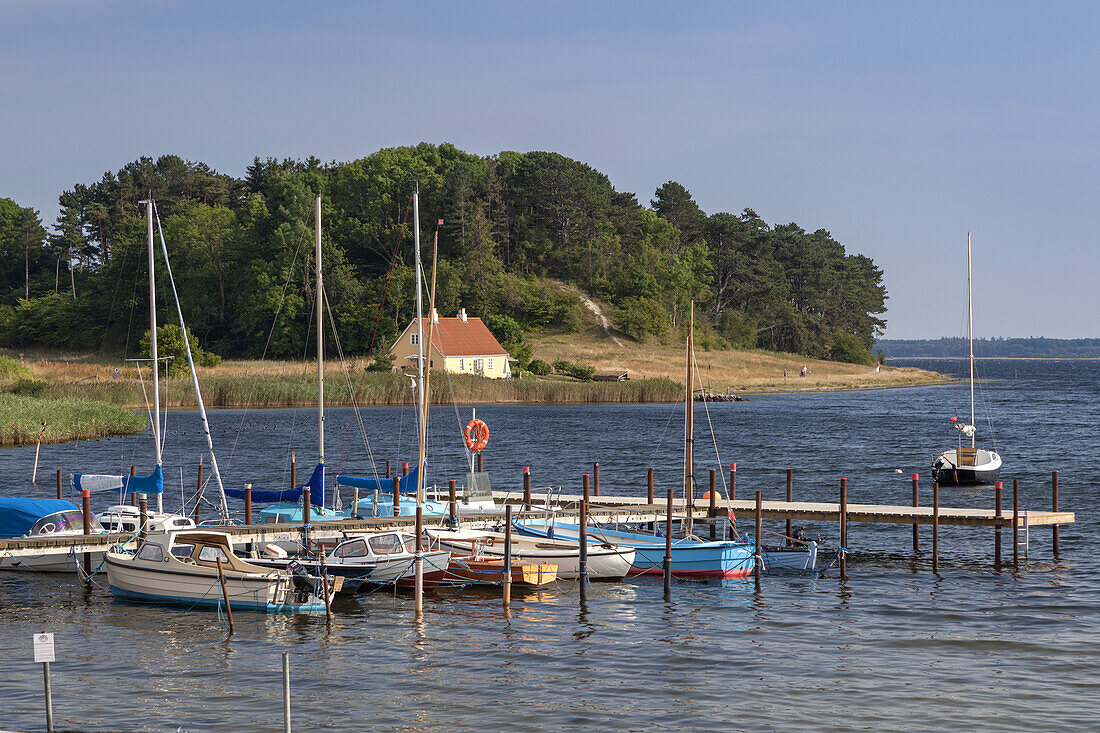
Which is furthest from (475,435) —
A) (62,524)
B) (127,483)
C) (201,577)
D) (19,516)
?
(19,516)

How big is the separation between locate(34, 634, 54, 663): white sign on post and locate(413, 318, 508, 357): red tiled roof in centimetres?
9644

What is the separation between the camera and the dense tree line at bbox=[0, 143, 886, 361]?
13300 centimetres

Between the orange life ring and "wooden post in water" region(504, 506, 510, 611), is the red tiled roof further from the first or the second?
"wooden post in water" region(504, 506, 510, 611)

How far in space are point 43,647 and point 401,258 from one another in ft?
417

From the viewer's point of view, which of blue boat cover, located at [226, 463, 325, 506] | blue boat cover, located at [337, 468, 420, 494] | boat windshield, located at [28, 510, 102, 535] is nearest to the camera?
boat windshield, located at [28, 510, 102, 535]

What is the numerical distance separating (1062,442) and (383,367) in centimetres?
6027

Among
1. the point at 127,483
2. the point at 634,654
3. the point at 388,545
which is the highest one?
the point at 127,483

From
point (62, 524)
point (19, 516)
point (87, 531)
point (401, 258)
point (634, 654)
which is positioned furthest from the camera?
point (401, 258)

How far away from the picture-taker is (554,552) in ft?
103

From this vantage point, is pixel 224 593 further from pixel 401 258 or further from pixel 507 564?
pixel 401 258

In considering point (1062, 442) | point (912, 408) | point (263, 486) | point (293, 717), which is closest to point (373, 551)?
point (293, 717)

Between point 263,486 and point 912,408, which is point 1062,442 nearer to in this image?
point 912,408

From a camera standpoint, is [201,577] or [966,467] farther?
[966,467]

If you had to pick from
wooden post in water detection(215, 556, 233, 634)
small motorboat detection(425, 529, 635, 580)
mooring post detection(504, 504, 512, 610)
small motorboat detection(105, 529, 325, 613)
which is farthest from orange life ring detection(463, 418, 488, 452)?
wooden post in water detection(215, 556, 233, 634)
